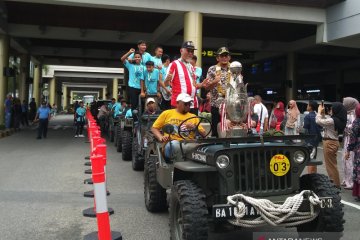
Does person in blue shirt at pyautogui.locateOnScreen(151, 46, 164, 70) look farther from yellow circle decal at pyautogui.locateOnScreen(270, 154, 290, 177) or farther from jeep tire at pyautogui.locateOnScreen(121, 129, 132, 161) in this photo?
yellow circle decal at pyautogui.locateOnScreen(270, 154, 290, 177)

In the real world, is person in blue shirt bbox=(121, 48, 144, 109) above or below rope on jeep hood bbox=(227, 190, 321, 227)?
above

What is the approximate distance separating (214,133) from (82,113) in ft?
43.1

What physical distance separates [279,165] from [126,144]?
7.39 metres

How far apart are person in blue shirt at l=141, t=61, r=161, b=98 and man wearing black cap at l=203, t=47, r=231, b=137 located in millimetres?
2957

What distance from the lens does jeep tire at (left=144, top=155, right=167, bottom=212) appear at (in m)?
5.81

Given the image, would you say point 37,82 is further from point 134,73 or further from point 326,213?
point 326,213

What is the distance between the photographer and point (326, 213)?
4043 millimetres

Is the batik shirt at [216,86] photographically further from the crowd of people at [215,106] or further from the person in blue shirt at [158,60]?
the person in blue shirt at [158,60]

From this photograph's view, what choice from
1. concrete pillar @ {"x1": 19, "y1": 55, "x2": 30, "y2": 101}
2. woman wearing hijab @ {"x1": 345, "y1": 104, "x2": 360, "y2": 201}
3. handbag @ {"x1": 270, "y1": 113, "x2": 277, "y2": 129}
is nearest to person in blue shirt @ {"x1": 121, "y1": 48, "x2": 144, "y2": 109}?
handbag @ {"x1": 270, "y1": 113, "x2": 277, "y2": 129}

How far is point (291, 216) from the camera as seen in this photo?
383cm

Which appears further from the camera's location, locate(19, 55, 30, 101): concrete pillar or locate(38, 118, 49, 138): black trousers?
locate(19, 55, 30, 101): concrete pillar

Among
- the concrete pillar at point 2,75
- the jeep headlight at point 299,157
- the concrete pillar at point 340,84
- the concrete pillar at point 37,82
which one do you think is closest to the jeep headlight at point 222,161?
the jeep headlight at point 299,157

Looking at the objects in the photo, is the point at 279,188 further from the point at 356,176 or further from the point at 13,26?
the point at 13,26

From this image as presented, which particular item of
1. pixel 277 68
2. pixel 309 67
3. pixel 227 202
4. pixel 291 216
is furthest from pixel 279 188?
pixel 309 67
